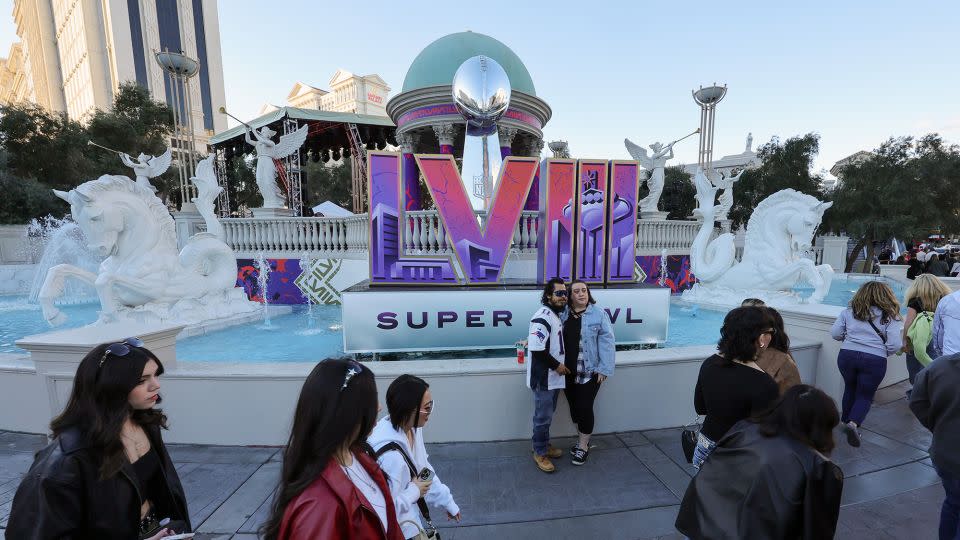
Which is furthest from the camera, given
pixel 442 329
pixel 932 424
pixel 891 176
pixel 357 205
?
pixel 357 205

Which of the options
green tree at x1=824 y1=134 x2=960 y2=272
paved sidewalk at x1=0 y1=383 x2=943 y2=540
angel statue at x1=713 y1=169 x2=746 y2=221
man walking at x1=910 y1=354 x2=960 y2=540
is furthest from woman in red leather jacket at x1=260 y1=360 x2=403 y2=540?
green tree at x1=824 y1=134 x2=960 y2=272

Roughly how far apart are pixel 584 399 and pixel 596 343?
539 mm

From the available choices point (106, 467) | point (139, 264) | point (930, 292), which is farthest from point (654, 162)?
Result: point (106, 467)

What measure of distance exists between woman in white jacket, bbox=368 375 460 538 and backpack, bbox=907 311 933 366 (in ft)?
15.6

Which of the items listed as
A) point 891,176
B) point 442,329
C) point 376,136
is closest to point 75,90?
point 376,136

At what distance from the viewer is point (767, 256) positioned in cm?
955

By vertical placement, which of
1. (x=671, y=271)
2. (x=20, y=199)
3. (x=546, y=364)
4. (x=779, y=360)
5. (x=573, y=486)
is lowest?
(x=573, y=486)

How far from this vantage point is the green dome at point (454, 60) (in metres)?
12.2

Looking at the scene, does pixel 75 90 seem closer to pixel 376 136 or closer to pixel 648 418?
pixel 376 136

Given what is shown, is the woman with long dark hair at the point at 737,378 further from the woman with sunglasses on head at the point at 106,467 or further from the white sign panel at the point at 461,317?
the white sign panel at the point at 461,317

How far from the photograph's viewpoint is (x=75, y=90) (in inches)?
1768

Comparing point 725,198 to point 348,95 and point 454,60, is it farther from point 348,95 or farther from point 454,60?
point 348,95

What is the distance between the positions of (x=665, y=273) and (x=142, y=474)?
1328 cm

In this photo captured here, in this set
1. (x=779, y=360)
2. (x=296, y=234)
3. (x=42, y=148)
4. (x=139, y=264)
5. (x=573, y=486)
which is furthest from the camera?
(x=42, y=148)
